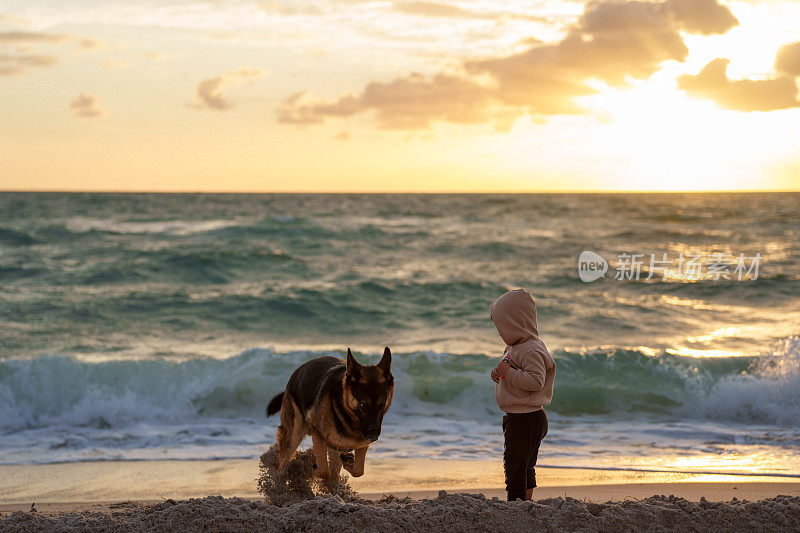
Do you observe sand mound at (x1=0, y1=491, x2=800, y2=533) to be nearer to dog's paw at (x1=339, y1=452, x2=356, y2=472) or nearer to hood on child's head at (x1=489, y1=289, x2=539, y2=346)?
dog's paw at (x1=339, y1=452, x2=356, y2=472)

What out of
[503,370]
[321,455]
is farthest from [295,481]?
[503,370]

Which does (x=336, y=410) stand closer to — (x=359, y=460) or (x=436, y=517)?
(x=359, y=460)

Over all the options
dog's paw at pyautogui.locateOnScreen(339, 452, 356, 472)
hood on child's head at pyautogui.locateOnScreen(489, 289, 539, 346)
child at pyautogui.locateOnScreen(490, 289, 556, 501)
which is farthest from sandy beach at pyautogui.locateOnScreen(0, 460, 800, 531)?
hood on child's head at pyautogui.locateOnScreen(489, 289, 539, 346)

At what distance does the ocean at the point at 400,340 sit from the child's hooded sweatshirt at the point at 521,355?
3.26 meters

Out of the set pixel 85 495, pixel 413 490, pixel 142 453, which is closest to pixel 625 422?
pixel 413 490

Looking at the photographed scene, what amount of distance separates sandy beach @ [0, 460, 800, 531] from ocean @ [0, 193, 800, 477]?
0.72 meters

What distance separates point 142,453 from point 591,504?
5.53 meters

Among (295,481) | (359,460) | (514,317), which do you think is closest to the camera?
(514,317)

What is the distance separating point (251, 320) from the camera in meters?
18.0

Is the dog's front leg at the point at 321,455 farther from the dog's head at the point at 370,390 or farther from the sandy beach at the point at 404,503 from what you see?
the dog's head at the point at 370,390

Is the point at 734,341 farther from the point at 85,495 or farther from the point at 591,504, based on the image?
the point at 85,495

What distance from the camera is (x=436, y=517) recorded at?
464cm

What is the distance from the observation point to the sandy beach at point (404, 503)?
459 cm

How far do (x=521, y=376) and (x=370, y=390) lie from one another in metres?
0.98
